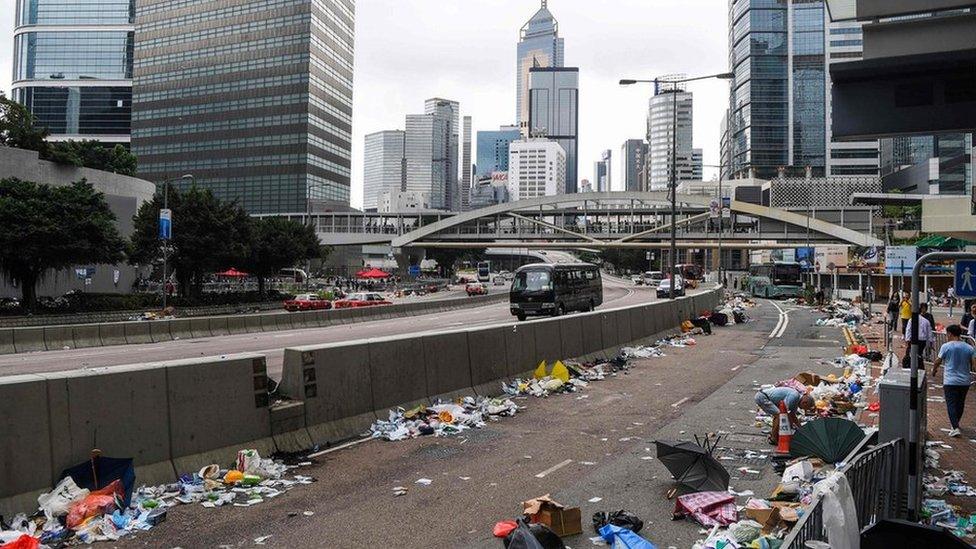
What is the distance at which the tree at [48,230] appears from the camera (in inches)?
1314

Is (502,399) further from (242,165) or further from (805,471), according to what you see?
(242,165)

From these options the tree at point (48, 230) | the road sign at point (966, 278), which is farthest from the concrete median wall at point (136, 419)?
the tree at point (48, 230)

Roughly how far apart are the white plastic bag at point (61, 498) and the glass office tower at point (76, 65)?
14587 centimetres

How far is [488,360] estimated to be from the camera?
14000mm

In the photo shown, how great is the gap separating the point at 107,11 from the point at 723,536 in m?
156

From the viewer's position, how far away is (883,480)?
6.23 metres

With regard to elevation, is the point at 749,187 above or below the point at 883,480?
above

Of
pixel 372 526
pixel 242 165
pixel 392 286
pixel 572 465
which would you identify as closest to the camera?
pixel 372 526

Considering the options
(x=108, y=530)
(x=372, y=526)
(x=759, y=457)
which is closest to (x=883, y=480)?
(x=759, y=457)

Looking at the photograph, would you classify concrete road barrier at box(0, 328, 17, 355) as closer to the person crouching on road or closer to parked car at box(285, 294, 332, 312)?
parked car at box(285, 294, 332, 312)

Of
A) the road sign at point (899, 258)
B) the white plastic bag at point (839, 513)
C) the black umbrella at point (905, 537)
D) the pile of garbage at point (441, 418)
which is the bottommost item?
the pile of garbage at point (441, 418)

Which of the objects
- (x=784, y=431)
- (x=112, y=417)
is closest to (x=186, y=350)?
(x=112, y=417)

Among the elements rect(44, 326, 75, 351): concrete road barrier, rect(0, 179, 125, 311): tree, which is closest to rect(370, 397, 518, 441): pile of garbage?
rect(44, 326, 75, 351): concrete road barrier

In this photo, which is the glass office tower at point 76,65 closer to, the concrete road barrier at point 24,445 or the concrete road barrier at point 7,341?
the concrete road barrier at point 7,341
